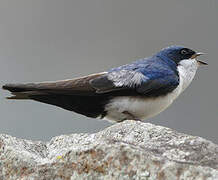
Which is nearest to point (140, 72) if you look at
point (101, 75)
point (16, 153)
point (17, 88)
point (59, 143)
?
point (101, 75)

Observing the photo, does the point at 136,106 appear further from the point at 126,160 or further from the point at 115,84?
the point at 126,160

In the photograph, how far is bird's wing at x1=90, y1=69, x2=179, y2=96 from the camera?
2285 mm

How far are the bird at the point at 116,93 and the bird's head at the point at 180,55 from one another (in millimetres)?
219

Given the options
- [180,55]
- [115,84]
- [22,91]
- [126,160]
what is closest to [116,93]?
[115,84]

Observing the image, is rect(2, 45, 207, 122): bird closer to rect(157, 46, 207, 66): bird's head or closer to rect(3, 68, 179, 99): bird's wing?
rect(3, 68, 179, 99): bird's wing

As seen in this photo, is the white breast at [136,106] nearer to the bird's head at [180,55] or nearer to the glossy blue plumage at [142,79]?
the glossy blue plumage at [142,79]

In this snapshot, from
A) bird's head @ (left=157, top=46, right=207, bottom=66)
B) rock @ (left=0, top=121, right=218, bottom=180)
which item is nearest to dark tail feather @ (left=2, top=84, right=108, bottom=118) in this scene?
bird's head @ (left=157, top=46, right=207, bottom=66)

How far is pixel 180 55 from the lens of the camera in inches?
105

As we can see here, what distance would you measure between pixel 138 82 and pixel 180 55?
1.54 ft

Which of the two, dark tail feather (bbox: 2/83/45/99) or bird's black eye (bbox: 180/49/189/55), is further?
bird's black eye (bbox: 180/49/189/55)

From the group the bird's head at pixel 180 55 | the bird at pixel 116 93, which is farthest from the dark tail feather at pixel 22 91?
the bird's head at pixel 180 55

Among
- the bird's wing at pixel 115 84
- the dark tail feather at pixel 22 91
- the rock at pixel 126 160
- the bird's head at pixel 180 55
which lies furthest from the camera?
the bird's head at pixel 180 55

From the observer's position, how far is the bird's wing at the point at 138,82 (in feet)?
7.50

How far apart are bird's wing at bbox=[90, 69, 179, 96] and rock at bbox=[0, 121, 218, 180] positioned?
940mm
